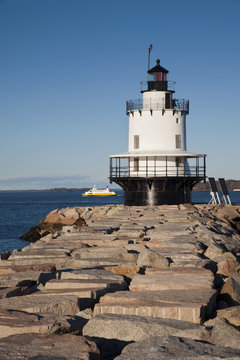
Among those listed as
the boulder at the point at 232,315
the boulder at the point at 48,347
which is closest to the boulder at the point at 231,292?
the boulder at the point at 232,315

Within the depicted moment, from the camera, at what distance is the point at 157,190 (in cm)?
2586

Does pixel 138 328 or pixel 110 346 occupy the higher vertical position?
pixel 138 328

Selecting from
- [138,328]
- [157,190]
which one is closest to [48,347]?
[138,328]

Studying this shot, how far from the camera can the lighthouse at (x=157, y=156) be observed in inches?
1019

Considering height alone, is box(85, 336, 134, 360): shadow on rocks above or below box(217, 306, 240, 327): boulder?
below

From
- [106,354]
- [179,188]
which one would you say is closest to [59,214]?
[179,188]

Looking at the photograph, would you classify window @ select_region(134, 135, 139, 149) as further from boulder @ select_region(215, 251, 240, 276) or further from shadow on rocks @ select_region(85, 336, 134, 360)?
shadow on rocks @ select_region(85, 336, 134, 360)

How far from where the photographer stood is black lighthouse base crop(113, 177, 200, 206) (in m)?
25.8

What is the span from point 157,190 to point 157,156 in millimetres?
1753

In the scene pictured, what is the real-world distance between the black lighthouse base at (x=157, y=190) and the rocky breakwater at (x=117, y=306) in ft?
59.7

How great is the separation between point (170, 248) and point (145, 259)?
132 centimetres

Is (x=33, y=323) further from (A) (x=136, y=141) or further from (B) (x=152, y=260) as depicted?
(A) (x=136, y=141)

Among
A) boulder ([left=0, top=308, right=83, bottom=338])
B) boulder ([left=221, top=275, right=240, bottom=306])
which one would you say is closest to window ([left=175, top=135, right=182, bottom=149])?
boulder ([left=221, top=275, right=240, bottom=306])

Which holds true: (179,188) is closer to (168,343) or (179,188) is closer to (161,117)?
(161,117)
